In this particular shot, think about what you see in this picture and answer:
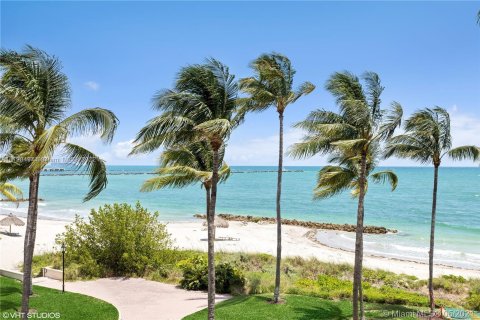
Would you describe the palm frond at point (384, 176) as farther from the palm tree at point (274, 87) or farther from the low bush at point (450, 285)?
the low bush at point (450, 285)

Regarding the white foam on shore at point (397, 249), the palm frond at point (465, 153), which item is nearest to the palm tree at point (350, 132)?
the palm frond at point (465, 153)

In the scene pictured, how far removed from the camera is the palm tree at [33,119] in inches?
360

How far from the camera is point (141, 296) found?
15.5m

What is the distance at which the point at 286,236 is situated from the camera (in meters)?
39.1

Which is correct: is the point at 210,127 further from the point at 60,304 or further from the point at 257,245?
the point at 257,245

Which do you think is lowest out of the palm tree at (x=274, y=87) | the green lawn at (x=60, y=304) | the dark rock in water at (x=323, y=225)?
the dark rock in water at (x=323, y=225)

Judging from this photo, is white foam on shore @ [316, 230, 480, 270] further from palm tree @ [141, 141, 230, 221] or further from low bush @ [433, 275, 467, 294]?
palm tree @ [141, 141, 230, 221]

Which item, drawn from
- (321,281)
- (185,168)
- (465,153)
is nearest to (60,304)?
(185,168)

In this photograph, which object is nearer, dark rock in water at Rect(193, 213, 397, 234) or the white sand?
the white sand

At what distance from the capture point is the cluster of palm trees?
9.45 meters

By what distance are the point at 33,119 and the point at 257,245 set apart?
2584cm

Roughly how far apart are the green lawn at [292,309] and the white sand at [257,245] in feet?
26.2

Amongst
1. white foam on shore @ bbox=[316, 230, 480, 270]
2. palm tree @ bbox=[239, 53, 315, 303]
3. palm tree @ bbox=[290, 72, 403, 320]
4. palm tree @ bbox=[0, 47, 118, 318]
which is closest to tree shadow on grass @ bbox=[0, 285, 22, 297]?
palm tree @ bbox=[0, 47, 118, 318]

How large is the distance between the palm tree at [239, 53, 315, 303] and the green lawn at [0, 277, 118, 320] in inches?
249
